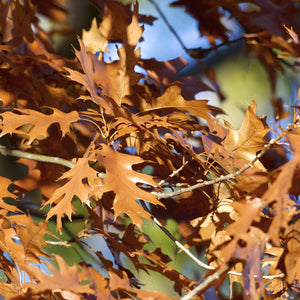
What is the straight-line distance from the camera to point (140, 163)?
26.8 inches

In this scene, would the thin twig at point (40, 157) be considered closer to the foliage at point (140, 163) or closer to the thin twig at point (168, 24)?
the foliage at point (140, 163)

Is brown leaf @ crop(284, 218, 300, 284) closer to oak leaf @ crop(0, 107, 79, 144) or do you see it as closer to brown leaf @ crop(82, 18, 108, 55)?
oak leaf @ crop(0, 107, 79, 144)

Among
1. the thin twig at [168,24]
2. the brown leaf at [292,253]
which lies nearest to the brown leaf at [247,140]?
the brown leaf at [292,253]

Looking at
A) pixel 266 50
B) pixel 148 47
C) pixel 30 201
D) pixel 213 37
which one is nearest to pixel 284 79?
pixel 266 50

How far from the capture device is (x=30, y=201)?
0.92m

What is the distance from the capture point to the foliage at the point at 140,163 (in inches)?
15.9

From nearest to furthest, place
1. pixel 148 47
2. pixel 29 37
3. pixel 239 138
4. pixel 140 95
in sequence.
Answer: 1. pixel 239 138
2. pixel 140 95
3. pixel 29 37
4. pixel 148 47

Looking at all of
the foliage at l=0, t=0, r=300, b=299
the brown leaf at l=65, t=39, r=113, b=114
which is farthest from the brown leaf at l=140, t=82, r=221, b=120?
the brown leaf at l=65, t=39, r=113, b=114

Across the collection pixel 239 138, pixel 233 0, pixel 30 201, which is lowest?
pixel 30 201

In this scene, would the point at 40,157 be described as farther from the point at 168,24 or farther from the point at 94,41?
the point at 168,24

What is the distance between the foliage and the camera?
15.9 inches

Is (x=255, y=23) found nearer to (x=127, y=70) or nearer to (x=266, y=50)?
(x=266, y=50)

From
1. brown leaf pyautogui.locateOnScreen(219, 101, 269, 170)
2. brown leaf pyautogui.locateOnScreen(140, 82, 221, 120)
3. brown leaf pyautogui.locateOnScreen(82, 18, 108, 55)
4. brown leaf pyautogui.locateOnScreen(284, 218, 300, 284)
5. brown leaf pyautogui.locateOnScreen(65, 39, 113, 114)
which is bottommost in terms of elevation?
brown leaf pyautogui.locateOnScreen(284, 218, 300, 284)

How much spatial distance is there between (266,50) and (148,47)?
282 millimetres
